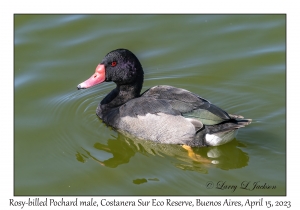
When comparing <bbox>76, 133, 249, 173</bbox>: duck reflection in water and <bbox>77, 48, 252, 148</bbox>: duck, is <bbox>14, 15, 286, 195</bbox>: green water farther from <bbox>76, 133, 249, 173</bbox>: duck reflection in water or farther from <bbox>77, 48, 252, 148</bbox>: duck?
<bbox>77, 48, 252, 148</bbox>: duck

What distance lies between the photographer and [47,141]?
971 cm

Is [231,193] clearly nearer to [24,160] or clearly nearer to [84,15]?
[24,160]

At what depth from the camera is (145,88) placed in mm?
11172

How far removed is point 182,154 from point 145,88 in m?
2.51

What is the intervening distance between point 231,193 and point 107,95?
3.47 meters

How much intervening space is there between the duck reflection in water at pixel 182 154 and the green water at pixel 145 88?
0.06 feet

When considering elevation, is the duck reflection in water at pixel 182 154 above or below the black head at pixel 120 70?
below

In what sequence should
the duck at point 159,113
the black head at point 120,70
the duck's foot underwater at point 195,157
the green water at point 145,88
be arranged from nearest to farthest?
the green water at point 145,88 → the duck's foot underwater at point 195,157 → the duck at point 159,113 → the black head at point 120,70

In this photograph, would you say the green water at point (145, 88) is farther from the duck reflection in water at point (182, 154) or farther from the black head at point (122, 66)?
the black head at point (122, 66)

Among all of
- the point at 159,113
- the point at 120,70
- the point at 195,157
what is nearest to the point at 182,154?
the point at 195,157

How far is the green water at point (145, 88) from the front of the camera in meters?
8.52

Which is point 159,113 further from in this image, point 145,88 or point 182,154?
point 145,88

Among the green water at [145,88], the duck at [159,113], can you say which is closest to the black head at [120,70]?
the duck at [159,113]
